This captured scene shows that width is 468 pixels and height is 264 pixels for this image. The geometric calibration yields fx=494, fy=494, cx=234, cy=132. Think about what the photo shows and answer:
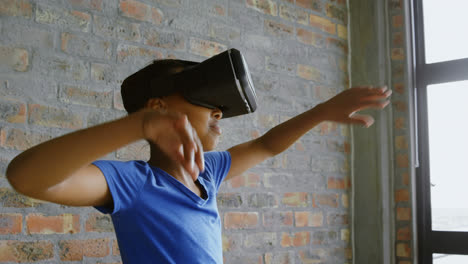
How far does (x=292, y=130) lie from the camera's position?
1.37 meters

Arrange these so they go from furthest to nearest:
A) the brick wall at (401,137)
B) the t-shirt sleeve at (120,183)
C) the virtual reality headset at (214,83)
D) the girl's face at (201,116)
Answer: the brick wall at (401,137), the girl's face at (201,116), the virtual reality headset at (214,83), the t-shirt sleeve at (120,183)

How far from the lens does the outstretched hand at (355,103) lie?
119cm

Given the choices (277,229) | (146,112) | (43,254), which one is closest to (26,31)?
(43,254)

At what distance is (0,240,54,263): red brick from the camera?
53.6 inches

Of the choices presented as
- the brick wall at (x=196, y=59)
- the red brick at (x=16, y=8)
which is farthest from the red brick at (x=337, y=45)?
the red brick at (x=16, y=8)

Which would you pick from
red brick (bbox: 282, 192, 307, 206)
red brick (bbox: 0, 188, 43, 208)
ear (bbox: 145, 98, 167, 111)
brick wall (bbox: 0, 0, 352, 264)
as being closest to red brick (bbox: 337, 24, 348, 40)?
brick wall (bbox: 0, 0, 352, 264)

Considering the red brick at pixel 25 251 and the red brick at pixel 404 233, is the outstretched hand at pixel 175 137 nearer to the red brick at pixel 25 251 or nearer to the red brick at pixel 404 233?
the red brick at pixel 25 251

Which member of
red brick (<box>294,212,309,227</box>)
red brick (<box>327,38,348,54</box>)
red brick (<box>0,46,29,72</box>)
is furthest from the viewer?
red brick (<box>327,38,348,54</box>)

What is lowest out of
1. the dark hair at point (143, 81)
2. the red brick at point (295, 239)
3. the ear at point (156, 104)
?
the red brick at point (295, 239)

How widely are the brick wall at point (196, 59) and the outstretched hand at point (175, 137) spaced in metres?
0.85

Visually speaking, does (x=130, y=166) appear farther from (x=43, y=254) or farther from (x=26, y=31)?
(x=26, y=31)

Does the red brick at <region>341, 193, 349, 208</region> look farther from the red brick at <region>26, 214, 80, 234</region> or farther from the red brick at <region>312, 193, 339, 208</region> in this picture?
the red brick at <region>26, 214, 80, 234</region>

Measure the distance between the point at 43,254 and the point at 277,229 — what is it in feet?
3.15

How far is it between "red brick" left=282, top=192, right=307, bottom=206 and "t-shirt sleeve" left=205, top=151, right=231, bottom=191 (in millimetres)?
725
